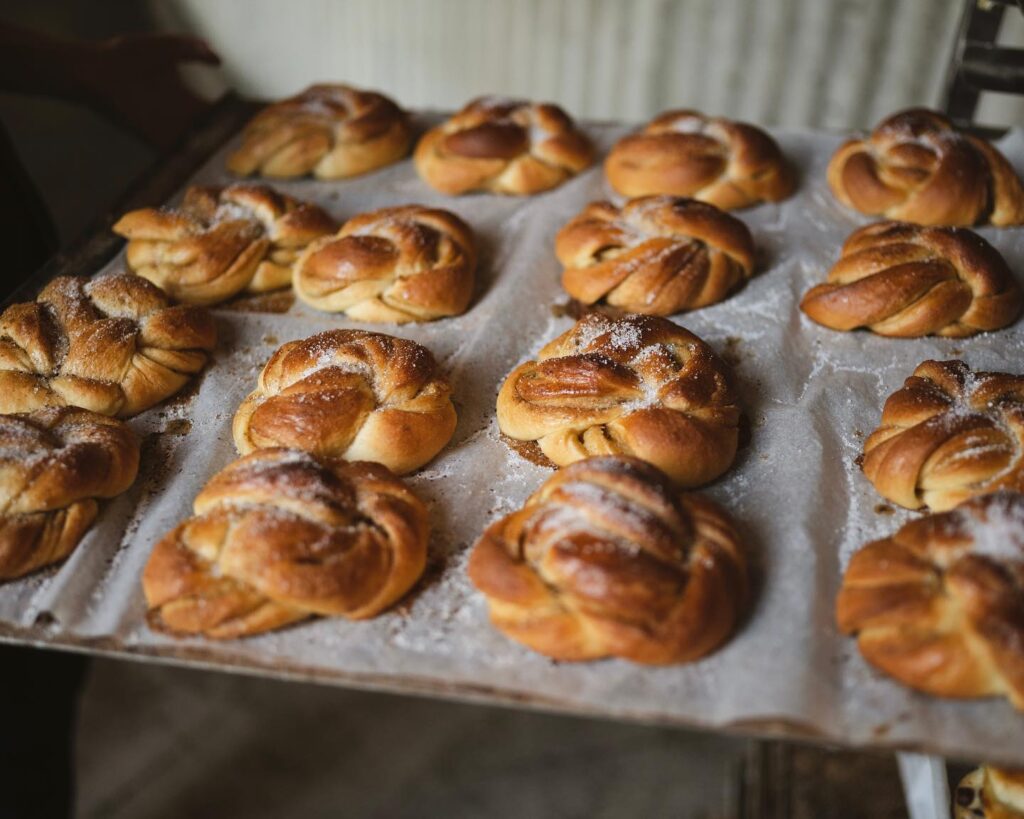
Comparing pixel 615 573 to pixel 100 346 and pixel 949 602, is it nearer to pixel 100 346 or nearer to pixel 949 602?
pixel 949 602

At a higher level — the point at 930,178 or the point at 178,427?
the point at 930,178

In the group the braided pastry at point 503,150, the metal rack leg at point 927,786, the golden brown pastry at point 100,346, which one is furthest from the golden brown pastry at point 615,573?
the braided pastry at point 503,150

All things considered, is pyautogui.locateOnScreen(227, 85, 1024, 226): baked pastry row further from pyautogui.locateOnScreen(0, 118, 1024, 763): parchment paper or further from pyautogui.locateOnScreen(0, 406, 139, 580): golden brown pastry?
pyautogui.locateOnScreen(0, 406, 139, 580): golden brown pastry

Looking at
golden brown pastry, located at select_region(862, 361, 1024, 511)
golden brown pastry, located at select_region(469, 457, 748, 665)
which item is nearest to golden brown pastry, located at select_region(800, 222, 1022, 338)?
golden brown pastry, located at select_region(862, 361, 1024, 511)

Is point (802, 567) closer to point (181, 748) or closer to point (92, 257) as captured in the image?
point (92, 257)

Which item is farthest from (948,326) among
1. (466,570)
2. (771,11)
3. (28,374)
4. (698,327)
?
(771,11)

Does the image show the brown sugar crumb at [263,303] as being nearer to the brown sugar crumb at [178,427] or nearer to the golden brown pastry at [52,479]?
the brown sugar crumb at [178,427]

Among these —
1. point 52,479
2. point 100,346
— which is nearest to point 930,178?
point 100,346
